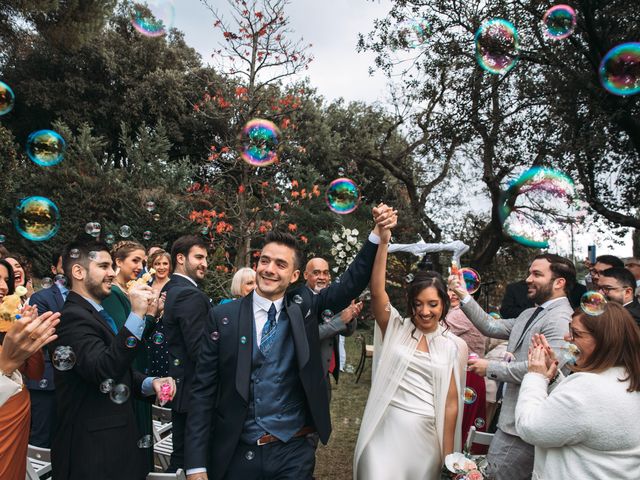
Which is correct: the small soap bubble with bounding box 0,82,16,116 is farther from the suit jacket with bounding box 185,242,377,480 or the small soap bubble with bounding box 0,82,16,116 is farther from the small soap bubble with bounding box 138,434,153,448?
the suit jacket with bounding box 185,242,377,480

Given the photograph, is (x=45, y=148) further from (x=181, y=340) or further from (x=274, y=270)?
(x=274, y=270)

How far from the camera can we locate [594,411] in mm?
2334

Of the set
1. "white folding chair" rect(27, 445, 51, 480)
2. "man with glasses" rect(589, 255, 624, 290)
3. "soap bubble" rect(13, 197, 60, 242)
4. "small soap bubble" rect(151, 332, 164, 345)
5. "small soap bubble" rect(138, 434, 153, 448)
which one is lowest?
"white folding chair" rect(27, 445, 51, 480)

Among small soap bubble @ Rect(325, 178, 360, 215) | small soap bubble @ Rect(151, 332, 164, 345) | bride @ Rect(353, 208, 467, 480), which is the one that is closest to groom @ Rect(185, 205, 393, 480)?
bride @ Rect(353, 208, 467, 480)

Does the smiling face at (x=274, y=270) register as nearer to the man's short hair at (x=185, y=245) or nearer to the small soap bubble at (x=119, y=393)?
the small soap bubble at (x=119, y=393)

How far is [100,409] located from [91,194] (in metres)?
12.3

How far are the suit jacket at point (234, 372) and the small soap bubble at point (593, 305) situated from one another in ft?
3.87

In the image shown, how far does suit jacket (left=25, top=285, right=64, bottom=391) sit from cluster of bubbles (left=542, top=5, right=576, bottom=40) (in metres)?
7.32

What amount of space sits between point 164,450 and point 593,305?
3.65 metres

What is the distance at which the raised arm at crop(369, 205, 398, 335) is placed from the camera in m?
2.99

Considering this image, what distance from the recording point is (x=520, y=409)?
262 centimetres

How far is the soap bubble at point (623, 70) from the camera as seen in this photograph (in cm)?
704

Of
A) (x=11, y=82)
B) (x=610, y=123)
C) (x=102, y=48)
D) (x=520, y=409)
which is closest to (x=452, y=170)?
(x=610, y=123)

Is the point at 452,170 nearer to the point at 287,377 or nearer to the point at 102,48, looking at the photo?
the point at 102,48
